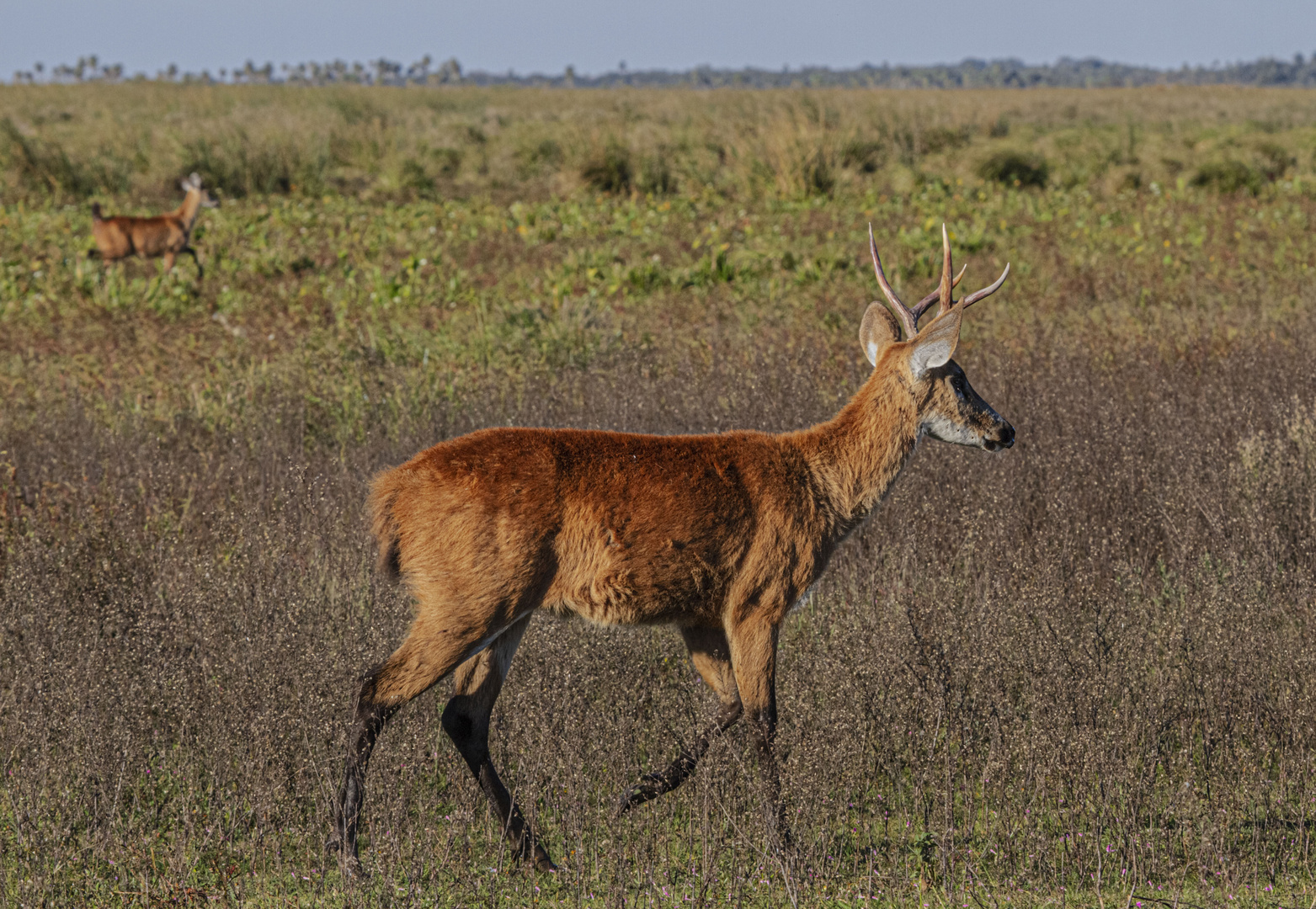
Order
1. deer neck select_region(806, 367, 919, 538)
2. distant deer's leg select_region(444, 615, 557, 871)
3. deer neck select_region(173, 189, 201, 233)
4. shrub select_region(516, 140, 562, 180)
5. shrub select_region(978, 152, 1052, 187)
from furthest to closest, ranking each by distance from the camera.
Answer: shrub select_region(516, 140, 562, 180) < shrub select_region(978, 152, 1052, 187) < deer neck select_region(173, 189, 201, 233) < deer neck select_region(806, 367, 919, 538) < distant deer's leg select_region(444, 615, 557, 871)

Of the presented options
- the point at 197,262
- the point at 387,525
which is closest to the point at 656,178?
the point at 197,262

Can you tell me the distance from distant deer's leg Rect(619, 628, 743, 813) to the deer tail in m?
1.04

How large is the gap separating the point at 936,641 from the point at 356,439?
4380mm

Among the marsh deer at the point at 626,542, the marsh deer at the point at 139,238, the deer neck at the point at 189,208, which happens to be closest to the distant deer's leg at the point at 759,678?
the marsh deer at the point at 626,542

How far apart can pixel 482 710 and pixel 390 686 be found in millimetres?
500

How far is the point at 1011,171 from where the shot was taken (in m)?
19.5

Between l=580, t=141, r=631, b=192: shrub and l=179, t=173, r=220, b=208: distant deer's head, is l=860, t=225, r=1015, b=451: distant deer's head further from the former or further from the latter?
l=580, t=141, r=631, b=192: shrub

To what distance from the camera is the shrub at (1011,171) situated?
1930 centimetres

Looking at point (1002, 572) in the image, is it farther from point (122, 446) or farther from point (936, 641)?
point (122, 446)

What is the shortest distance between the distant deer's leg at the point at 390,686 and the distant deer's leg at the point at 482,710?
0.36m

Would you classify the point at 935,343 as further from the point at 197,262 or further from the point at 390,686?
the point at 197,262

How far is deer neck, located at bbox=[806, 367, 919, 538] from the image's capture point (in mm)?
4387

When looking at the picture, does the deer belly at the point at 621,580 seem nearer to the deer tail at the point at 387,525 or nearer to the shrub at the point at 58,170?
the deer tail at the point at 387,525

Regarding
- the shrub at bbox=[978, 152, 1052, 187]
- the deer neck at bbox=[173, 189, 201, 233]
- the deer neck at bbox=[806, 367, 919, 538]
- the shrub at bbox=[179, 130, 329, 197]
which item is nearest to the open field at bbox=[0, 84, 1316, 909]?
the deer neck at bbox=[806, 367, 919, 538]
